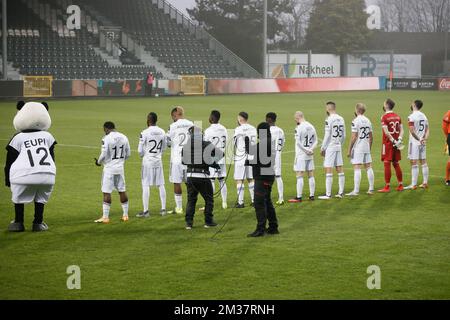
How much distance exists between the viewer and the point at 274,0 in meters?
83.7

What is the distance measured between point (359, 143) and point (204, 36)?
55104 millimetres

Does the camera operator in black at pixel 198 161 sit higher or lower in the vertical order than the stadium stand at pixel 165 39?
lower

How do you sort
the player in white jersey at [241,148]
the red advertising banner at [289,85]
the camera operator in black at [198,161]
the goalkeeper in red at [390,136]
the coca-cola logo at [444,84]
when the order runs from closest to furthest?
the camera operator in black at [198,161], the player in white jersey at [241,148], the goalkeeper in red at [390,136], the red advertising banner at [289,85], the coca-cola logo at [444,84]

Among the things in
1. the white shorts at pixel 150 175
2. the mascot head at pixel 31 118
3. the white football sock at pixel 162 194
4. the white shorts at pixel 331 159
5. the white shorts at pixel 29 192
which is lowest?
the white football sock at pixel 162 194

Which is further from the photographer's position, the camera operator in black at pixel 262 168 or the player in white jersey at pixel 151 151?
the player in white jersey at pixel 151 151

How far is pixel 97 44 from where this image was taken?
64062 mm

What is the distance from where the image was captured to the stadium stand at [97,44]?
59.3 metres

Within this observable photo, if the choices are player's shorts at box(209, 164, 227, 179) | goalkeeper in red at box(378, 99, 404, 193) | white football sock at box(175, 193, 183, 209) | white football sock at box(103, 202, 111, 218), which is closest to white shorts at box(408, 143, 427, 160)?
goalkeeper in red at box(378, 99, 404, 193)

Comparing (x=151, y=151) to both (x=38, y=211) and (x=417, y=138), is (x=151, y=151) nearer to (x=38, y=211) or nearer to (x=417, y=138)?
(x=38, y=211)

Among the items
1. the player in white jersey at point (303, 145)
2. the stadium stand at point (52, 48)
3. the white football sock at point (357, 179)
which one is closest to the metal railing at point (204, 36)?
the stadium stand at point (52, 48)

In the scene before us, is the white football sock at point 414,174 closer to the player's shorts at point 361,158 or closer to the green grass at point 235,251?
the green grass at point 235,251

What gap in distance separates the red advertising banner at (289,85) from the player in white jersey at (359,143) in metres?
42.5

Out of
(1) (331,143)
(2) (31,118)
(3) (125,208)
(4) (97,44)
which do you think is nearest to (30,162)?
(2) (31,118)

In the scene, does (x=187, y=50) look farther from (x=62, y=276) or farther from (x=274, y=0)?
(x=62, y=276)
